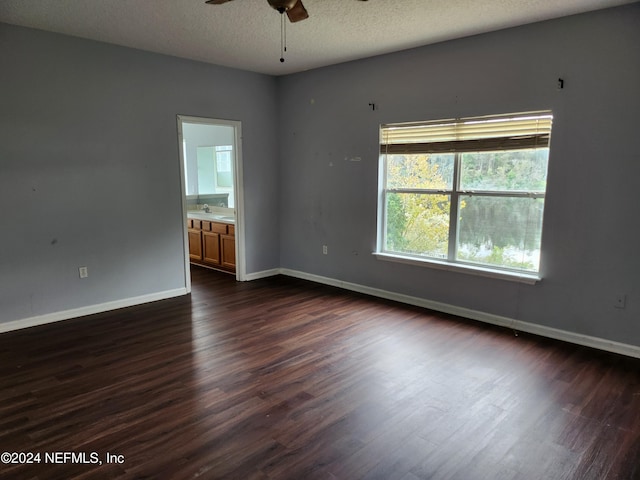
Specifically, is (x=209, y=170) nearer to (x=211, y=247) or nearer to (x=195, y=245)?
(x=195, y=245)

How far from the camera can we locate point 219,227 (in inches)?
237

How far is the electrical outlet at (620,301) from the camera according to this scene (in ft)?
11.0

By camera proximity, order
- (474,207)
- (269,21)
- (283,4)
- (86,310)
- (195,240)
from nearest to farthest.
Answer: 1. (283,4)
2. (269,21)
3. (474,207)
4. (86,310)
5. (195,240)

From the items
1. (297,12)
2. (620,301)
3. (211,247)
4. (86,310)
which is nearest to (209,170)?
(211,247)

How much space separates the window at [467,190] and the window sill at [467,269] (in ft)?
0.12

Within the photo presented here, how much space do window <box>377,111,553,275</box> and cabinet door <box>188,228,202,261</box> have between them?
3060 mm

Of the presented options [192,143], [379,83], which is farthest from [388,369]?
[192,143]

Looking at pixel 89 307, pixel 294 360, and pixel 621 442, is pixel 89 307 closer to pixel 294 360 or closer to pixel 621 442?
pixel 294 360

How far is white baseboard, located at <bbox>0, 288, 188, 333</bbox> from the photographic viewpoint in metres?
3.89

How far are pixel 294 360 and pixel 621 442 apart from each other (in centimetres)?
214

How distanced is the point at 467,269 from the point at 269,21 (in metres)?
2.97

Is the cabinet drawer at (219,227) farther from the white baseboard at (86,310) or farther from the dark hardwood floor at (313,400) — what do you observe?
the dark hardwood floor at (313,400)

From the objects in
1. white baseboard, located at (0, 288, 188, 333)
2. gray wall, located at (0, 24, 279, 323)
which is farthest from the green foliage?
white baseboard, located at (0, 288, 188, 333)

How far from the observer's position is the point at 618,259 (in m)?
3.34
